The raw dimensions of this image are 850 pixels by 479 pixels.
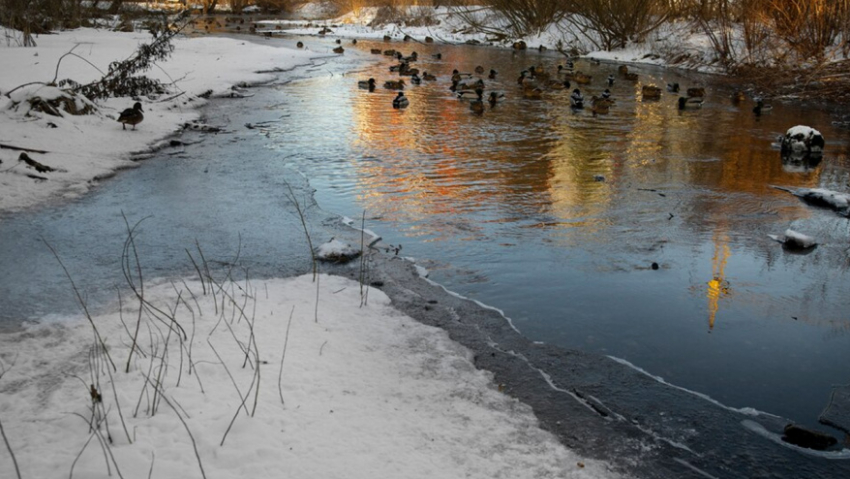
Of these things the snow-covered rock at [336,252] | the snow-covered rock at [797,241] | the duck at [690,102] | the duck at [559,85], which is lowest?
the snow-covered rock at [336,252]

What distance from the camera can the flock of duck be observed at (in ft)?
46.2

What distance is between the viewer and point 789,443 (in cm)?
347

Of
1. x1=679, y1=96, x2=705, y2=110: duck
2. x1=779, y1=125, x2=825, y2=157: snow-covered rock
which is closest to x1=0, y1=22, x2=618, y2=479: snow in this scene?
x1=779, y1=125, x2=825, y2=157: snow-covered rock

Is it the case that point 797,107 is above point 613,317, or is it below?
above

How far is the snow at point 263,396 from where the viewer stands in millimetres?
2967

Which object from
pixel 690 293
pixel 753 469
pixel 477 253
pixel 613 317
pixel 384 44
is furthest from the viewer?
pixel 384 44

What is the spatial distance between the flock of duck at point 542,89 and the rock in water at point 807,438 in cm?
1064

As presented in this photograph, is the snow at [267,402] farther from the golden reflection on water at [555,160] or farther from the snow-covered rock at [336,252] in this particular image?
the golden reflection on water at [555,160]

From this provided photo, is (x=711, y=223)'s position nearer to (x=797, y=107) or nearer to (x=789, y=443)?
(x=789, y=443)

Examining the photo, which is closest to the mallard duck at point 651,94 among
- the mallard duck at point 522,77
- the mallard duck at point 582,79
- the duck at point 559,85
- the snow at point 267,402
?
the duck at point 559,85

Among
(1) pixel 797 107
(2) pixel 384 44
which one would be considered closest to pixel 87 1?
(2) pixel 384 44

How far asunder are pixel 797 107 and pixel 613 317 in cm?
1240

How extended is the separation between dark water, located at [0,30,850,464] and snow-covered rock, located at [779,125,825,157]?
27 cm

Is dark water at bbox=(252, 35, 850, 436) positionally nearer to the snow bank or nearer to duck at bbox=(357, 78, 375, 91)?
the snow bank
